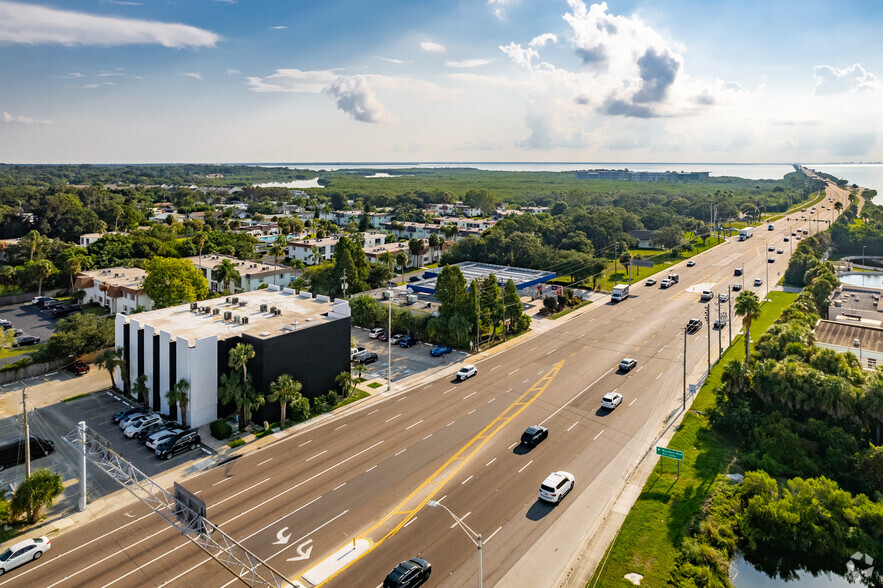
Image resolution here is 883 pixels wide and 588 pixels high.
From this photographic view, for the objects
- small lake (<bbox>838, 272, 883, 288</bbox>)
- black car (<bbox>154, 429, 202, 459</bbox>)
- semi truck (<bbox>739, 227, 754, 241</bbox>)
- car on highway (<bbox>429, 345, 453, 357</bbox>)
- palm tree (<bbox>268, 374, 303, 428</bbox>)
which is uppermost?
semi truck (<bbox>739, 227, 754, 241</bbox>)

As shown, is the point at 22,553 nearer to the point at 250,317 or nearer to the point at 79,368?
the point at 250,317


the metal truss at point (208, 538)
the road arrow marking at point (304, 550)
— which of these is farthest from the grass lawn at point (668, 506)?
the metal truss at point (208, 538)

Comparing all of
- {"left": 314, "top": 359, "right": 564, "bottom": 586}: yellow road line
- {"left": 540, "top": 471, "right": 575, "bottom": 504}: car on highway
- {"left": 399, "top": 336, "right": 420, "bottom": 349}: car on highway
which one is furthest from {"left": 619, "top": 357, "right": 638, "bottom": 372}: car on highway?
{"left": 399, "top": 336, "right": 420, "bottom": 349}: car on highway

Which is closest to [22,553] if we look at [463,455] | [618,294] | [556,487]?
[463,455]

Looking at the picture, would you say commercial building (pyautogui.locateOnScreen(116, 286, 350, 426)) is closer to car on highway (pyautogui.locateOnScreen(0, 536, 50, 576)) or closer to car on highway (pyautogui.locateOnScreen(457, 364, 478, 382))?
car on highway (pyautogui.locateOnScreen(457, 364, 478, 382))

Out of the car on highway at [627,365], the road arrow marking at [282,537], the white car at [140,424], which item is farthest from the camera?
the car on highway at [627,365]

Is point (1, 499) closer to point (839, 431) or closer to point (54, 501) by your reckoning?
point (54, 501)

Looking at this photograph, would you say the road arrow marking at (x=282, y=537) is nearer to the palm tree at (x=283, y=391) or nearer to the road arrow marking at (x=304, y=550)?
the road arrow marking at (x=304, y=550)

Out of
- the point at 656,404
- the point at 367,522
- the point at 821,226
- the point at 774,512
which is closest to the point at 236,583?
the point at 367,522
